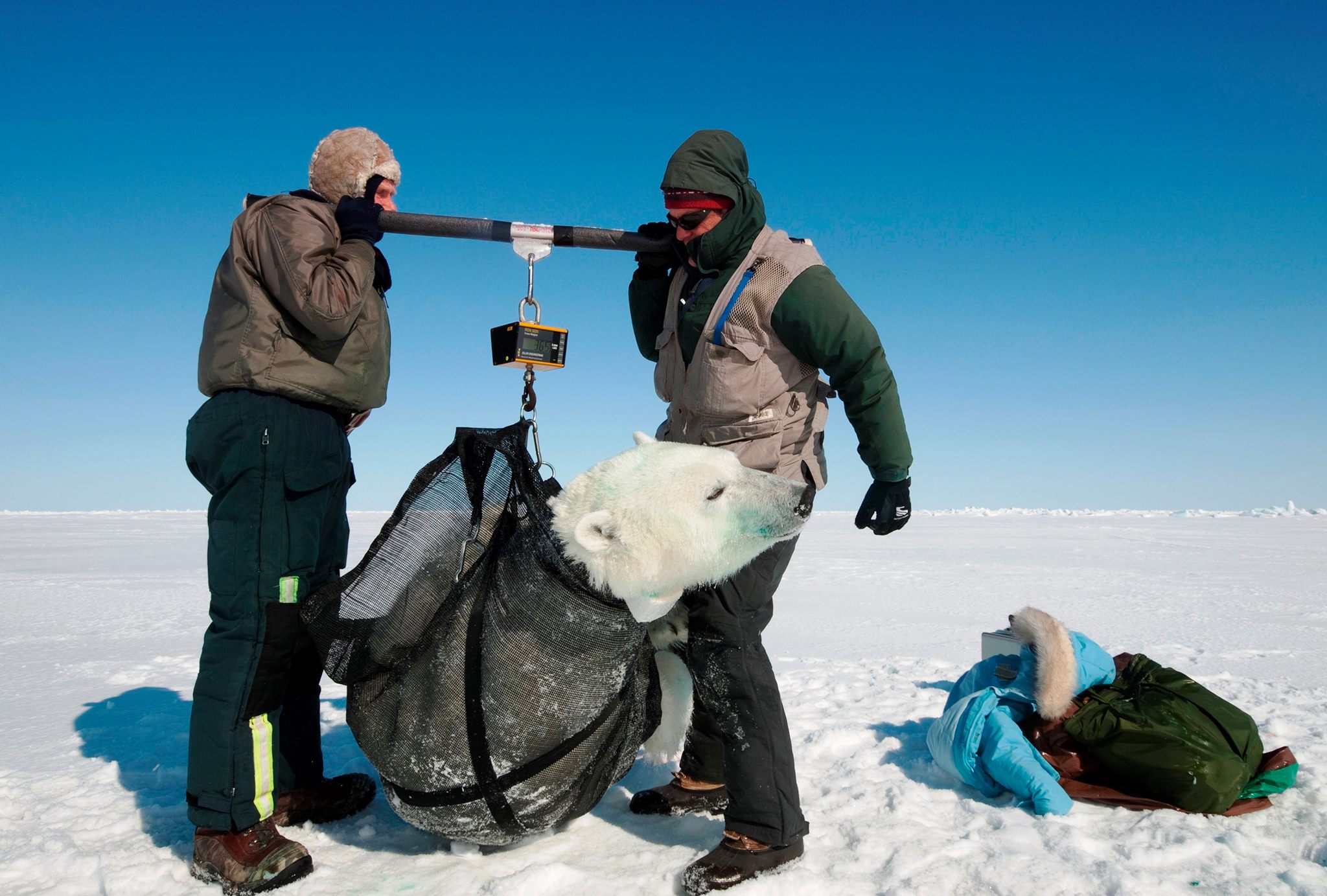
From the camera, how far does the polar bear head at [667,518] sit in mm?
2027

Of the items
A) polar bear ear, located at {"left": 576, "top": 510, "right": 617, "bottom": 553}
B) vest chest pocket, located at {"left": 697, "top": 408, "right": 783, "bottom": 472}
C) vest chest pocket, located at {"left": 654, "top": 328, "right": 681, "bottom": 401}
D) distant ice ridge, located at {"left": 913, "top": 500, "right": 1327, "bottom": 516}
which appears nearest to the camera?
polar bear ear, located at {"left": 576, "top": 510, "right": 617, "bottom": 553}

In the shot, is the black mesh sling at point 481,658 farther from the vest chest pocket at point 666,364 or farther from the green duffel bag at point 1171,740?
the green duffel bag at point 1171,740

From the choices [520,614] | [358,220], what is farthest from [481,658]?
[358,220]

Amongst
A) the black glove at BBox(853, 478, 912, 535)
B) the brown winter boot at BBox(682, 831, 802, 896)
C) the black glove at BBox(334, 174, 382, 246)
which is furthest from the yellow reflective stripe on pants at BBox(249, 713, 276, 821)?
the black glove at BBox(853, 478, 912, 535)

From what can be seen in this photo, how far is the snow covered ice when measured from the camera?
2.13 meters

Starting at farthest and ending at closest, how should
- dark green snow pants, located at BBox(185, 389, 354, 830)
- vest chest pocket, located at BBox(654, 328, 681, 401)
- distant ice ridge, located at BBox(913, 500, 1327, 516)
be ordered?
1. distant ice ridge, located at BBox(913, 500, 1327, 516)
2. vest chest pocket, located at BBox(654, 328, 681, 401)
3. dark green snow pants, located at BBox(185, 389, 354, 830)

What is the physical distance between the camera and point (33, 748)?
3.33 meters

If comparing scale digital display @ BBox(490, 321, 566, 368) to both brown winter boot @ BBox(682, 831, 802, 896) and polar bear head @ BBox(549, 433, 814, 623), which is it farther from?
brown winter boot @ BBox(682, 831, 802, 896)

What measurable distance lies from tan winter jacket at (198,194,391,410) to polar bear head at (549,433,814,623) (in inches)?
34.7

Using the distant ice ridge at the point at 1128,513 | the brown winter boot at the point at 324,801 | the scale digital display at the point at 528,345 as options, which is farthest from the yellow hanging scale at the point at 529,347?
the distant ice ridge at the point at 1128,513

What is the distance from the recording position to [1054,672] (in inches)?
111

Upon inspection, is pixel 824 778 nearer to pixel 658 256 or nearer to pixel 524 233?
pixel 658 256

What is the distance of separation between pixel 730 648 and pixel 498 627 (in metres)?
0.69

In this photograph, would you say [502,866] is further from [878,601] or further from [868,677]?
[878,601]
